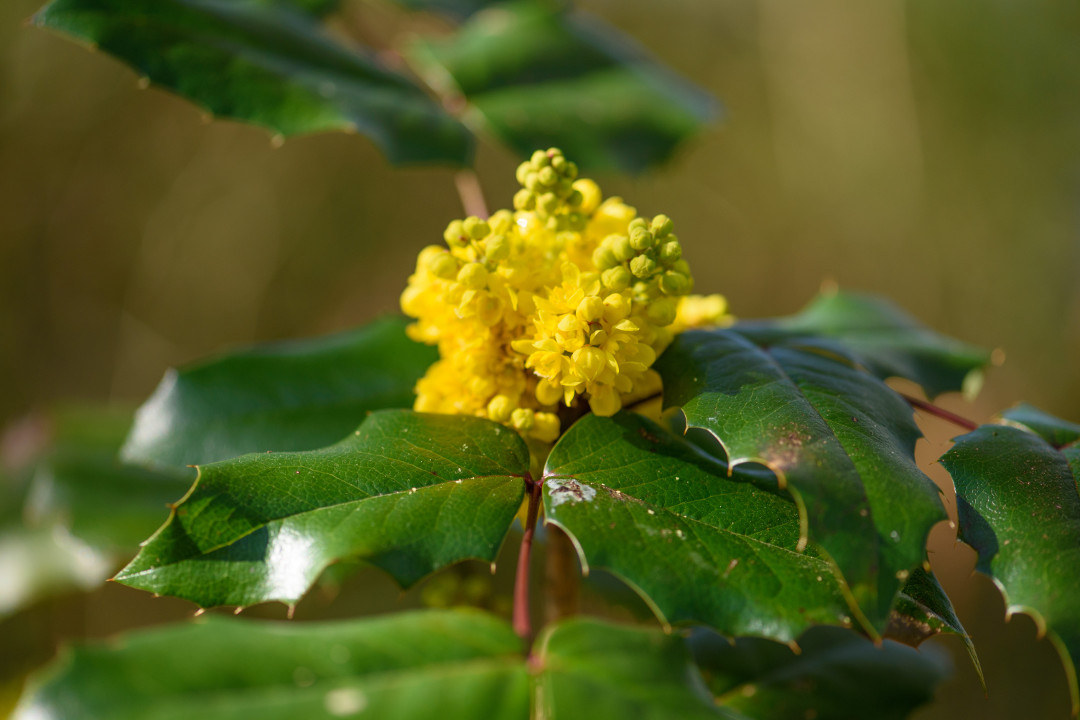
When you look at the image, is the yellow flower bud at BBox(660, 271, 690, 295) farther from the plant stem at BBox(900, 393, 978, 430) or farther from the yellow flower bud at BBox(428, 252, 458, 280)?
the plant stem at BBox(900, 393, 978, 430)

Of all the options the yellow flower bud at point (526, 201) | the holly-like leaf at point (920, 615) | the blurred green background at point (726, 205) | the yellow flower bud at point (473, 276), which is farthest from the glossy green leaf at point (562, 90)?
the blurred green background at point (726, 205)

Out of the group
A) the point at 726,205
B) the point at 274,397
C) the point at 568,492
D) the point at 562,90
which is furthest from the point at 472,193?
the point at 726,205

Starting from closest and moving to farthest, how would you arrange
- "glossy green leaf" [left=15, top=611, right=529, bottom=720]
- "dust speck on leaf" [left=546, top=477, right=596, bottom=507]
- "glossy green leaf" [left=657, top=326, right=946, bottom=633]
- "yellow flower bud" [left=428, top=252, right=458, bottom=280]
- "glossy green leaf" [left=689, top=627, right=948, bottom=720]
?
1. "glossy green leaf" [left=15, top=611, right=529, bottom=720]
2. "glossy green leaf" [left=657, top=326, right=946, bottom=633]
3. "dust speck on leaf" [left=546, top=477, right=596, bottom=507]
4. "yellow flower bud" [left=428, top=252, right=458, bottom=280]
5. "glossy green leaf" [left=689, top=627, right=948, bottom=720]

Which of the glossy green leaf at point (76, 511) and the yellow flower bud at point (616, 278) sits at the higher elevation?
the yellow flower bud at point (616, 278)

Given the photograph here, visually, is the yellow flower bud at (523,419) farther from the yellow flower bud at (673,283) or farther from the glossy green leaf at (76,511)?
the glossy green leaf at (76,511)

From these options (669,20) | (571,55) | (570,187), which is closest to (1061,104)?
(669,20)

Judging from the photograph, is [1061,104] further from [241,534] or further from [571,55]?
[241,534]

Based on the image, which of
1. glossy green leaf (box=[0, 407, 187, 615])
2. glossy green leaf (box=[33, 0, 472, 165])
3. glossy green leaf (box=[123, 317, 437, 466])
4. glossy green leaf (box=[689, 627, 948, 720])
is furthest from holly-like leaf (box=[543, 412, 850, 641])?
glossy green leaf (box=[0, 407, 187, 615])

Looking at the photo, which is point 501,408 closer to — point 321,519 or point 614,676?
point 321,519
